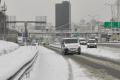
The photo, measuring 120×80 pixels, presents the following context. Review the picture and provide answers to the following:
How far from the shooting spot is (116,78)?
14.1 meters

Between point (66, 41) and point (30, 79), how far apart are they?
1128 inches

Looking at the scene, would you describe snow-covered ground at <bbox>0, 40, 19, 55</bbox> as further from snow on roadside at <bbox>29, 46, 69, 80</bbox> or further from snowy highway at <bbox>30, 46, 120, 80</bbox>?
snowy highway at <bbox>30, 46, 120, 80</bbox>

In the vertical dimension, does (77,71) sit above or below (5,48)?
below

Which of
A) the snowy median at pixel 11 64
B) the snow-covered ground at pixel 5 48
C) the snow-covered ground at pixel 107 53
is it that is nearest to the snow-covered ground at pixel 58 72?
the snowy median at pixel 11 64

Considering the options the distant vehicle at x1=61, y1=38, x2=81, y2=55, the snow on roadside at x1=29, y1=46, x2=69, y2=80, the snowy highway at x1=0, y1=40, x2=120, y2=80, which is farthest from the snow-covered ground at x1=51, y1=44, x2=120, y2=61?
the snow on roadside at x1=29, y1=46, x2=69, y2=80

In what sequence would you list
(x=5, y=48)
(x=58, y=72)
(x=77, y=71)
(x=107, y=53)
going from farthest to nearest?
(x=107, y=53) → (x=5, y=48) → (x=77, y=71) → (x=58, y=72)

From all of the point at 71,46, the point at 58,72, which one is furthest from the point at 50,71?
the point at 71,46

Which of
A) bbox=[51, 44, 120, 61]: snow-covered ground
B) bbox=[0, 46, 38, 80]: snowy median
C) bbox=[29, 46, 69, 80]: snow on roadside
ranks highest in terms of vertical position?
bbox=[0, 46, 38, 80]: snowy median

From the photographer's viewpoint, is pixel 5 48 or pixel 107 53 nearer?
pixel 5 48

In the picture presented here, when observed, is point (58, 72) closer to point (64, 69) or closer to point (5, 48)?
point (64, 69)

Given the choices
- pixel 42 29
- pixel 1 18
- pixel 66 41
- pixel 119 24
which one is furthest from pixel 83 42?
pixel 42 29

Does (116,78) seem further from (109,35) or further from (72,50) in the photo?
(109,35)

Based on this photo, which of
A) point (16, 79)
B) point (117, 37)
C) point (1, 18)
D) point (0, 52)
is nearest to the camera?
point (16, 79)

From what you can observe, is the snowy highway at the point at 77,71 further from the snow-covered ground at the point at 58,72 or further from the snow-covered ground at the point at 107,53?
the snow-covered ground at the point at 107,53
